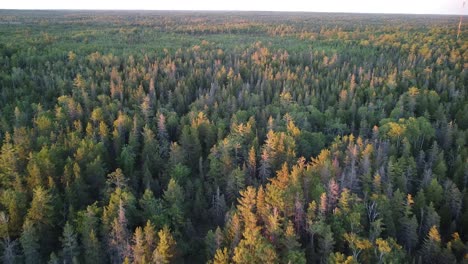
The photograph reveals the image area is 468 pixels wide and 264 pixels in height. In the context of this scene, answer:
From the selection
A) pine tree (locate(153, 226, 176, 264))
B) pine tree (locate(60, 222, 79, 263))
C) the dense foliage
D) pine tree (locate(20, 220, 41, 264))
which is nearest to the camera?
pine tree (locate(153, 226, 176, 264))

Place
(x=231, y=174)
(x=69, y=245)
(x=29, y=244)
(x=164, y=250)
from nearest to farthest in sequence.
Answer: (x=164, y=250)
(x=29, y=244)
(x=69, y=245)
(x=231, y=174)

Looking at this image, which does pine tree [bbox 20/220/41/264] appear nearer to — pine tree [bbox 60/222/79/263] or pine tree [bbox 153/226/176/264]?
pine tree [bbox 60/222/79/263]

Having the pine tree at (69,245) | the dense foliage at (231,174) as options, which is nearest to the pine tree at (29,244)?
the dense foliage at (231,174)

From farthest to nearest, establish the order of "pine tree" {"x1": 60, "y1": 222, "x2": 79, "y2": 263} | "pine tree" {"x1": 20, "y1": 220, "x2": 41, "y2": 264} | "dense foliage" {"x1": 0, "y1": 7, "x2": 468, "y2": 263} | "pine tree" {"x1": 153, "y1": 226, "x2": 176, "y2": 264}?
"dense foliage" {"x1": 0, "y1": 7, "x2": 468, "y2": 263} < "pine tree" {"x1": 60, "y1": 222, "x2": 79, "y2": 263} < "pine tree" {"x1": 20, "y1": 220, "x2": 41, "y2": 264} < "pine tree" {"x1": 153, "y1": 226, "x2": 176, "y2": 264}

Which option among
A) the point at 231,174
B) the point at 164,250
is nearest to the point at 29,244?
the point at 164,250

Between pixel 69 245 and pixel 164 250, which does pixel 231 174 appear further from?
pixel 69 245

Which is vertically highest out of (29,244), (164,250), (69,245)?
(164,250)

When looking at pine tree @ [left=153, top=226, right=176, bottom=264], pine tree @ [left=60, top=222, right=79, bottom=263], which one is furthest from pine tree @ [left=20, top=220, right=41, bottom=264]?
pine tree @ [left=153, top=226, right=176, bottom=264]

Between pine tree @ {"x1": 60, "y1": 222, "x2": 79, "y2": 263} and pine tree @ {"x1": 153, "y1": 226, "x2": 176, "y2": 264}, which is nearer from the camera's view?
pine tree @ {"x1": 153, "y1": 226, "x2": 176, "y2": 264}

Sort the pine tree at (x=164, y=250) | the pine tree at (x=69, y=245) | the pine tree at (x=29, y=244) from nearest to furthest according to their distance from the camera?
the pine tree at (x=164, y=250)
the pine tree at (x=29, y=244)
the pine tree at (x=69, y=245)

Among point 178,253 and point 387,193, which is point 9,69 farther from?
point 387,193

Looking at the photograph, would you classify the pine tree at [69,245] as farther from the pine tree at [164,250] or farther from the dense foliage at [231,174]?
the pine tree at [164,250]

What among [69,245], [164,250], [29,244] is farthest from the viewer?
[69,245]
